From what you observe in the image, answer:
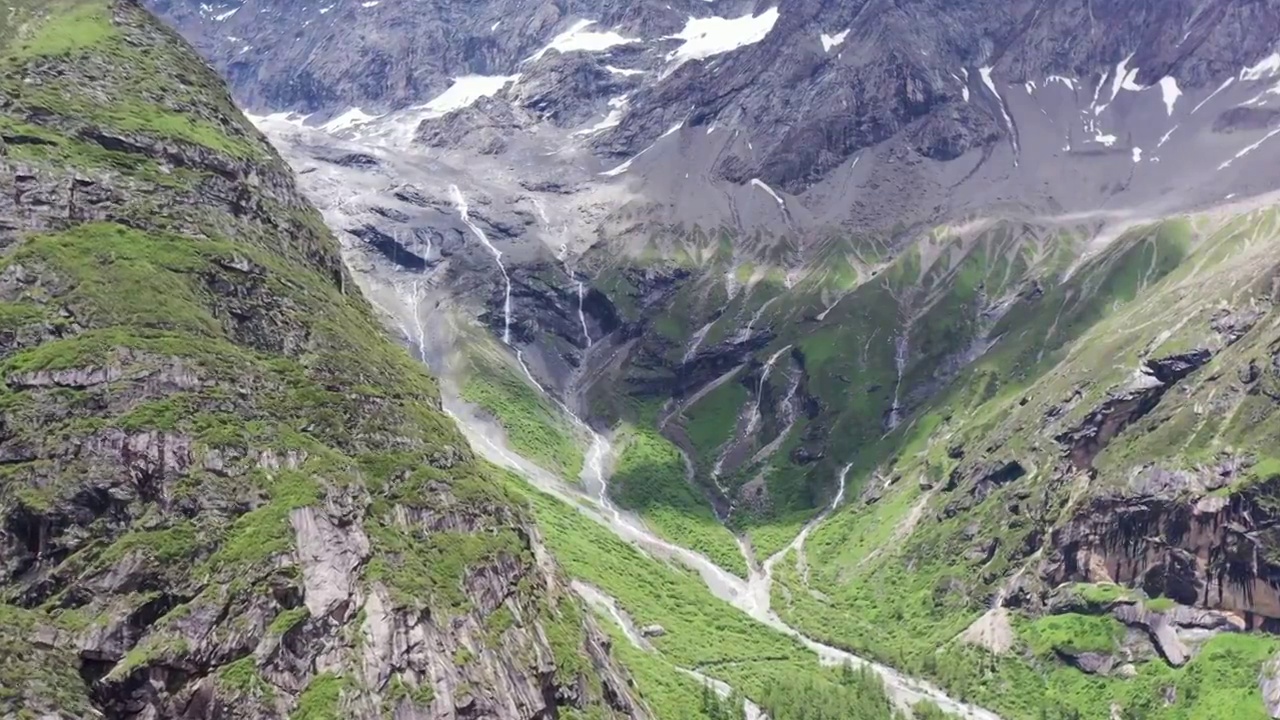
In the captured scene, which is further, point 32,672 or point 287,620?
point 287,620

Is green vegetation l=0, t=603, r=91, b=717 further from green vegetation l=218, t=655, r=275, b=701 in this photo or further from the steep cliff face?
green vegetation l=218, t=655, r=275, b=701

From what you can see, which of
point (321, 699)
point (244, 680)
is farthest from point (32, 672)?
point (321, 699)

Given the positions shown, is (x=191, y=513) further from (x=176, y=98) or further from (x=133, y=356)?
(x=176, y=98)

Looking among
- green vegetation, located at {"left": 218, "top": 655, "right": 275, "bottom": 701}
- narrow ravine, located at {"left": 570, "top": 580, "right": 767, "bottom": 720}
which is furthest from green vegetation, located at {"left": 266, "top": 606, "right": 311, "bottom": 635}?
narrow ravine, located at {"left": 570, "top": 580, "right": 767, "bottom": 720}

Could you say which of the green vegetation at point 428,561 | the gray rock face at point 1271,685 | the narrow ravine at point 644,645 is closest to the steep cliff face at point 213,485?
the green vegetation at point 428,561

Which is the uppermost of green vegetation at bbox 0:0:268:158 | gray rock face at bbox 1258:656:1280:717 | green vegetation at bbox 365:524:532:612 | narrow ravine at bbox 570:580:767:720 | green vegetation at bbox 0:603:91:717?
green vegetation at bbox 0:0:268:158

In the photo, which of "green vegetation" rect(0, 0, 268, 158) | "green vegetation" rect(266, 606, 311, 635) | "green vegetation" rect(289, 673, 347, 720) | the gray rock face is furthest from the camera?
the gray rock face

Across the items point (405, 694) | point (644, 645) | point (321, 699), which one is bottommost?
point (644, 645)

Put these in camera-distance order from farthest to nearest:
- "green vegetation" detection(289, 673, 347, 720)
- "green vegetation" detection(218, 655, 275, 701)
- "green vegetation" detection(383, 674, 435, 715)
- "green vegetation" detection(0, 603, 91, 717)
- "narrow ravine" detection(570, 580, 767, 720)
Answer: "narrow ravine" detection(570, 580, 767, 720) → "green vegetation" detection(383, 674, 435, 715) → "green vegetation" detection(289, 673, 347, 720) → "green vegetation" detection(218, 655, 275, 701) → "green vegetation" detection(0, 603, 91, 717)

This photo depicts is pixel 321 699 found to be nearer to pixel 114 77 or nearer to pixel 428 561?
pixel 428 561

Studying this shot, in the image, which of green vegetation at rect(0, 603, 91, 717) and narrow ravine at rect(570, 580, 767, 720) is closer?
green vegetation at rect(0, 603, 91, 717)

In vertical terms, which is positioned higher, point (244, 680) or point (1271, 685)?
point (1271, 685)
